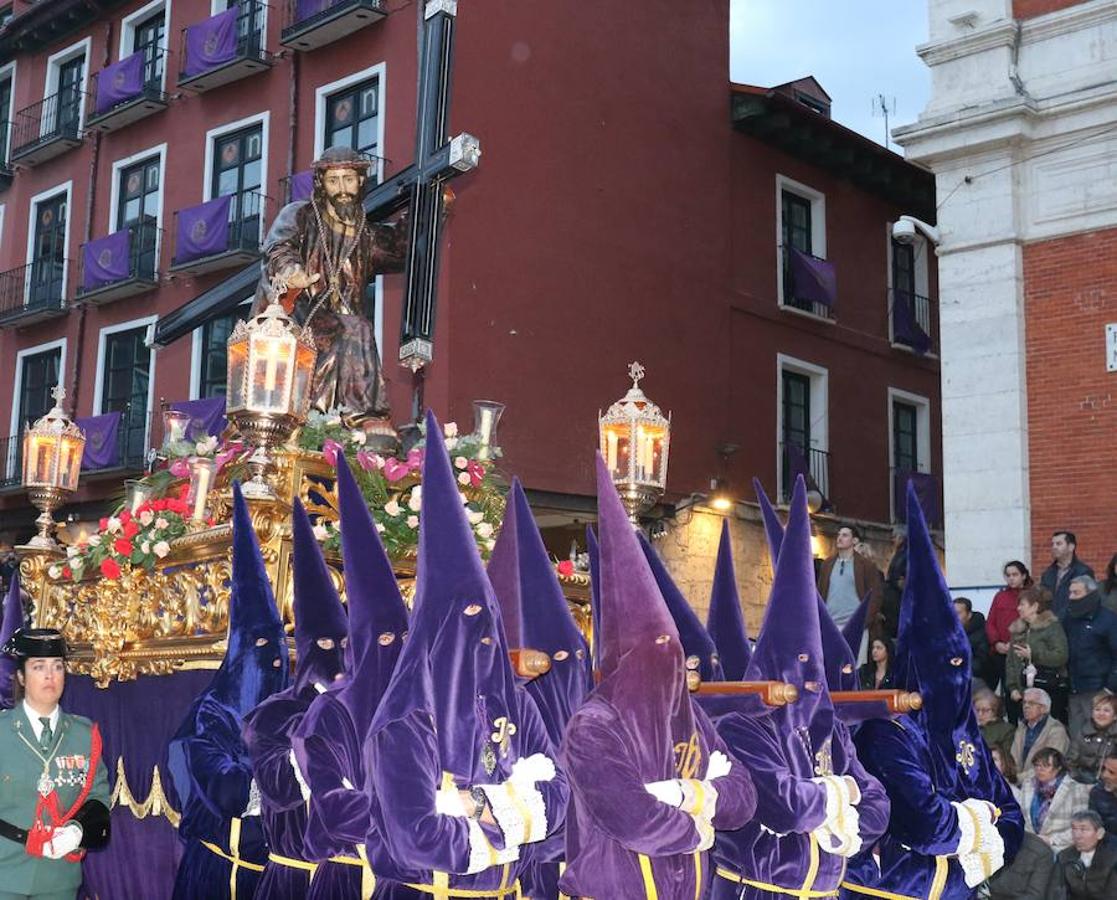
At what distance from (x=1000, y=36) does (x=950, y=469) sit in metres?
3.92

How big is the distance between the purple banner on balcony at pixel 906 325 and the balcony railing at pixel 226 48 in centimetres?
1073

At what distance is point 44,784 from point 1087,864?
5593mm

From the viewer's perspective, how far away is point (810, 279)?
875 inches

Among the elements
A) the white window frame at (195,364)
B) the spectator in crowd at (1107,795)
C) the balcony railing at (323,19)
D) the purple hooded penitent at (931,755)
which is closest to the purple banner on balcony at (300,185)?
the balcony railing at (323,19)

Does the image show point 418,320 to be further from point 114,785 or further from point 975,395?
point 975,395

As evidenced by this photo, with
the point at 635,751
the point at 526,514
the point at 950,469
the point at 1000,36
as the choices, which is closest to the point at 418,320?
the point at 526,514

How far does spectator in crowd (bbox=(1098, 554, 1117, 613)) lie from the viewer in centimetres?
1031

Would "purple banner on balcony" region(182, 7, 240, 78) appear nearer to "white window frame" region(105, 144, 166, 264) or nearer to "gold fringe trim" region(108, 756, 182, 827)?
"white window frame" region(105, 144, 166, 264)

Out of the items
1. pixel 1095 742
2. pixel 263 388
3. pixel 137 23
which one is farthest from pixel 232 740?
pixel 137 23

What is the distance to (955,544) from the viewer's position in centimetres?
1294

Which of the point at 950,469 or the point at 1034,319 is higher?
the point at 1034,319

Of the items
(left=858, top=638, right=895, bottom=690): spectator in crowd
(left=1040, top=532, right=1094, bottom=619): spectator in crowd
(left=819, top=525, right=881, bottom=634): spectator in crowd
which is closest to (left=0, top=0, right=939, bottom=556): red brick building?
(left=819, top=525, right=881, bottom=634): spectator in crowd

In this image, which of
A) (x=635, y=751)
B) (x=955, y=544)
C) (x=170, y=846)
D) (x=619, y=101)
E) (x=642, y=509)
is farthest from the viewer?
(x=619, y=101)

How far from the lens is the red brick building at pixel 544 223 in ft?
60.0
